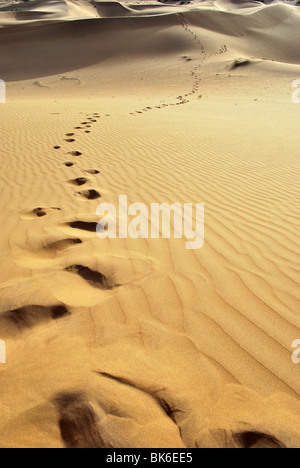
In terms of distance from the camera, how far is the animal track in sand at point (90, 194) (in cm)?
412

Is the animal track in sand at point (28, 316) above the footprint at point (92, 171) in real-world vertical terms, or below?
below

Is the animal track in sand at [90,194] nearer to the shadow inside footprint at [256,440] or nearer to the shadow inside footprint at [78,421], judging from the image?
the shadow inside footprint at [78,421]

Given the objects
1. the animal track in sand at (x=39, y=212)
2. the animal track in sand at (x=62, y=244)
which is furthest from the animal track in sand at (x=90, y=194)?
the animal track in sand at (x=62, y=244)

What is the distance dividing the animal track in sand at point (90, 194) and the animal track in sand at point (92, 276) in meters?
1.72

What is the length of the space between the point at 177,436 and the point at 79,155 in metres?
5.34

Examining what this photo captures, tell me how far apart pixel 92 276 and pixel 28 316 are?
570 millimetres

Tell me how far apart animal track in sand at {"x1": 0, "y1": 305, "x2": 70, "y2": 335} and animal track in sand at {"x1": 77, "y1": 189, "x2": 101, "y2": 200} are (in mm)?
2209

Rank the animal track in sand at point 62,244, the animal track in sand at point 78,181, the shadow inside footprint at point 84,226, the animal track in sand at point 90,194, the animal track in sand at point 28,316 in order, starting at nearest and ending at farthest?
1. the animal track in sand at point 28,316
2. the animal track in sand at point 62,244
3. the shadow inside footprint at point 84,226
4. the animal track in sand at point 90,194
5. the animal track in sand at point 78,181

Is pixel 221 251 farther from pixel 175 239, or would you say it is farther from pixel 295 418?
pixel 295 418

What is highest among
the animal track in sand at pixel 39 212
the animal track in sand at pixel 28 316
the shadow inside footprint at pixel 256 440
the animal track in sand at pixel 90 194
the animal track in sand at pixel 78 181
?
the animal track in sand at pixel 78 181

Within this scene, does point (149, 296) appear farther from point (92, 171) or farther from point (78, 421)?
point (92, 171)

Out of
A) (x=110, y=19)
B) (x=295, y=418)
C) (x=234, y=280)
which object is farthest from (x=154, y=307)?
(x=110, y=19)

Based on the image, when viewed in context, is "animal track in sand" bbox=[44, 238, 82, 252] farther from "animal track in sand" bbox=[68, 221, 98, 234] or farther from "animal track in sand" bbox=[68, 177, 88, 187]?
"animal track in sand" bbox=[68, 177, 88, 187]

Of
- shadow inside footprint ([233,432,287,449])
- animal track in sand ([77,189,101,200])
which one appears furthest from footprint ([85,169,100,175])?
shadow inside footprint ([233,432,287,449])
